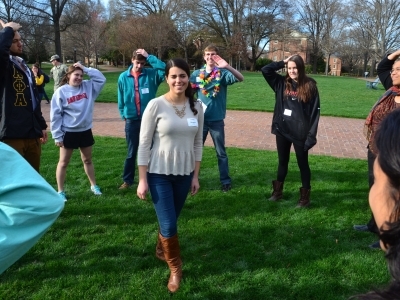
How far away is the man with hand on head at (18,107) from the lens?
3.57 m

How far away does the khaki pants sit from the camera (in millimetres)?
3721

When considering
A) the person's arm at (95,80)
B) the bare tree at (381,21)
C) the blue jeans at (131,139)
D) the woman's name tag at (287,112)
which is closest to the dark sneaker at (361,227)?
the woman's name tag at (287,112)

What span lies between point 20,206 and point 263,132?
893 centimetres

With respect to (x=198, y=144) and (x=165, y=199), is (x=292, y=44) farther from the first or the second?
(x=165, y=199)

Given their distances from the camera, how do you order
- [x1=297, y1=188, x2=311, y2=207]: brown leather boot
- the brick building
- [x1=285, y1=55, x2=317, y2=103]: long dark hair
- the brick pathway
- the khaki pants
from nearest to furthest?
1. the khaki pants
2. [x1=285, y1=55, x2=317, y2=103]: long dark hair
3. [x1=297, y1=188, x2=311, y2=207]: brown leather boot
4. the brick pathway
5. the brick building

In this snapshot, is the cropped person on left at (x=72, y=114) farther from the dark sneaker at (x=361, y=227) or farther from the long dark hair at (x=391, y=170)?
the long dark hair at (x=391, y=170)

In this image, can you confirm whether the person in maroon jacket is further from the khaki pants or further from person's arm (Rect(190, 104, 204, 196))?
the khaki pants

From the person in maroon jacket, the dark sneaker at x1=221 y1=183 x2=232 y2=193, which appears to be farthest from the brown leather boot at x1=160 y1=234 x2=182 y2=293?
the dark sneaker at x1=221 y1=183 x2=232 y2=193

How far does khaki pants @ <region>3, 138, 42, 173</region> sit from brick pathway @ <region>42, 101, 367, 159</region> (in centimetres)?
463

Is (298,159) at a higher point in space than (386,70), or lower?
lower

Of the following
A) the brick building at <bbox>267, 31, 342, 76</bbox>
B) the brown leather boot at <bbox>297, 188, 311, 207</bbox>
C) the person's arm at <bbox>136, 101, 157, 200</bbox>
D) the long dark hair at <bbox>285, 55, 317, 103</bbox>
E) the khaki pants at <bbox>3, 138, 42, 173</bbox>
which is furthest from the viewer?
the brick building at <bbox>267, 31, 342, 76</bbox>

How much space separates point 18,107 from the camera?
12.0ft

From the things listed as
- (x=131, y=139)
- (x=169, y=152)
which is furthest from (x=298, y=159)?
(x=131, y=139)

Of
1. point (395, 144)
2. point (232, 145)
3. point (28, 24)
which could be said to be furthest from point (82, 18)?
point (395, 144)
